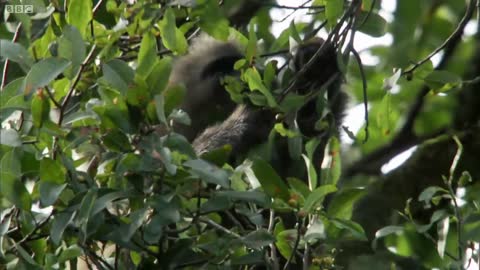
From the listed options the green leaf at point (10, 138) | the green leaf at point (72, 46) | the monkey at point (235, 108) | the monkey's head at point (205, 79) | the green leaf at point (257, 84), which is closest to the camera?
the green leaf at point (10, 138)

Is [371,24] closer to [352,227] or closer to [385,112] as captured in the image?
[385,112]

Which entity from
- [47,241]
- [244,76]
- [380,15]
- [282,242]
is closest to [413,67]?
[380,15]

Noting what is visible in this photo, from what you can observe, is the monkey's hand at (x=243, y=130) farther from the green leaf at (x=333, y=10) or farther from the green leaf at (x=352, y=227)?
the green leaf at (x=352, y=227)

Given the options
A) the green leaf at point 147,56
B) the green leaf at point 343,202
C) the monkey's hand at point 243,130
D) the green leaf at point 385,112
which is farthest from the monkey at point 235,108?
the green leaf at point 147,56

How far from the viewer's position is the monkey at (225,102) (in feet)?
7.42

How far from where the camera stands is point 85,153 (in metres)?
1.56

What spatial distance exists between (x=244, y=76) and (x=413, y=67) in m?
0.35

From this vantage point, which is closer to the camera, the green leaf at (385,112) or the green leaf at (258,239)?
the green leaf at (258,239)

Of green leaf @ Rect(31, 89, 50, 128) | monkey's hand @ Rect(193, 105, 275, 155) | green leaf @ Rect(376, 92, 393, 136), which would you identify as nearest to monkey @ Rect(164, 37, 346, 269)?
monkey's hand @ Rect(193, 105, 275, 155)

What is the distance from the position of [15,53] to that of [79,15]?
0.79 feet

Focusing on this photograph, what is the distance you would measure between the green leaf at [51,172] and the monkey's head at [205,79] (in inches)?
71.0

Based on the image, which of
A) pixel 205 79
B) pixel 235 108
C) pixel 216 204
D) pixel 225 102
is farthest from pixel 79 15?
pixel 205 79

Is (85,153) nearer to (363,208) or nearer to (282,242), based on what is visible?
(282,242)

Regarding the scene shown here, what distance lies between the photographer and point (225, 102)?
11.2ft
